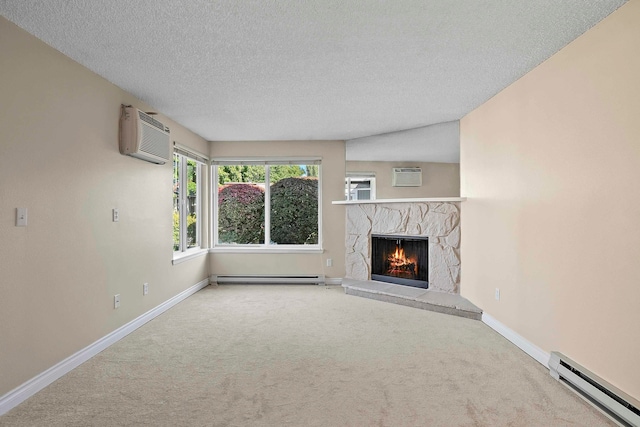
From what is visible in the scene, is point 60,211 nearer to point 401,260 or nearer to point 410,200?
point 410,200

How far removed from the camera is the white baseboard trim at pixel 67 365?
7.28 ft

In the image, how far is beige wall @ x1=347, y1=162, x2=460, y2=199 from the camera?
179 inches

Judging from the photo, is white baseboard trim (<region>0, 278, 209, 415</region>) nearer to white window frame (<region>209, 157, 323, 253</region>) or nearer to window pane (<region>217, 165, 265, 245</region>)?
white window frame (<region>209, 157, 323, 253</region>)

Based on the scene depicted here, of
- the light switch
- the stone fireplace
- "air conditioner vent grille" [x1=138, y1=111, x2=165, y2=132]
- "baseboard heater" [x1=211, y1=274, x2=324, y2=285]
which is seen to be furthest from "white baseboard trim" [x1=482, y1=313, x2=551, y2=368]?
"air conditioner vent grille" [x1=138, y1=111, x2=165, y2=132]

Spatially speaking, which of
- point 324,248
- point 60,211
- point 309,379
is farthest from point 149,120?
point 324,248

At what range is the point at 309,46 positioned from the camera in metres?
2.51

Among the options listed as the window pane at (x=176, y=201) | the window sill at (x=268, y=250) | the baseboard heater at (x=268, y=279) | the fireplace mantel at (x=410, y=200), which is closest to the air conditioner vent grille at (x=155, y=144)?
the window pane at (x=176, y=201)

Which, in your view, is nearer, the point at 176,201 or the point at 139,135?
the point at 139,135

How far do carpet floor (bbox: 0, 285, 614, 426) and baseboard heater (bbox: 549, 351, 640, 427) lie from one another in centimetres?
6

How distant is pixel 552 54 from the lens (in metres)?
2.66

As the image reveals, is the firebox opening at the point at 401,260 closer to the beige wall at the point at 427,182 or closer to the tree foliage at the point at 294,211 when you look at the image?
the beige wall at the point at 427,182

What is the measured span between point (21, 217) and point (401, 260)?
420cm

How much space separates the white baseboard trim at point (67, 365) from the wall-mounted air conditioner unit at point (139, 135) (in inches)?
64.5

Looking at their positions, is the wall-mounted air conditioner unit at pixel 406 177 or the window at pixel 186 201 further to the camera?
the window at pixel 186 201
